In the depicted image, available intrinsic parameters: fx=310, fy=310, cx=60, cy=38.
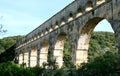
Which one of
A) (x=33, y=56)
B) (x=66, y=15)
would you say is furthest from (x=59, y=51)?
(x=33, y=56)

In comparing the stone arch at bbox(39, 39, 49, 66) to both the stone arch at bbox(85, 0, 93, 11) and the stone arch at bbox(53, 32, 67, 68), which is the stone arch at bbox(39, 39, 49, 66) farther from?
the stone arch at bbox(85, 0, 93, 11)

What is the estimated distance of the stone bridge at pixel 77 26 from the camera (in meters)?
14.1

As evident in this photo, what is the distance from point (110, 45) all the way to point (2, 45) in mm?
18706

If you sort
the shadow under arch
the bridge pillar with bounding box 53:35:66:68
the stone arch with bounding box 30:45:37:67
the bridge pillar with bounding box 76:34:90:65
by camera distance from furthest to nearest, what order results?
the stone arch with bounding box 30:45:37:67 < the bridge pillar with bounding box 53:35:66:68 < the bridge pillar with bounding box 76:34:90:65 < the shadow under arch

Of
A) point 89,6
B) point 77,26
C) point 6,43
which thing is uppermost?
point 6,43

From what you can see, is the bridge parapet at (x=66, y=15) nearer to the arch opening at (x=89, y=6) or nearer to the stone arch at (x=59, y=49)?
the arch opening at (x=89, y=6)

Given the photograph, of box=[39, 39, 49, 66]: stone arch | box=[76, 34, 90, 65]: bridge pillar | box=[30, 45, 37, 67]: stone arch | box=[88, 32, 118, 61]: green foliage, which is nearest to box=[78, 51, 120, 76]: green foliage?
box=[76, 34, 90, 65]: bridge pillar

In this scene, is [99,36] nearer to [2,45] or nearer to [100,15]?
[2,45]

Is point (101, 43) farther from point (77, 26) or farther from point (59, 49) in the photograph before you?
point (77, 26)

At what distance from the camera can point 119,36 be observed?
1335 cm

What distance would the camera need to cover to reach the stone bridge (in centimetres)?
1415

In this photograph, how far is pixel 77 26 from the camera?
17.9 m

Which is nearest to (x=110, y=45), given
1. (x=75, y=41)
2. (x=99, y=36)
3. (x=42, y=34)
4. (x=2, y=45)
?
(x=99, y=36)

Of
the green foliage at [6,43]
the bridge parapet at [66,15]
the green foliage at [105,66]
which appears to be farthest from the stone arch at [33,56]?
the green foliage at [6,43]
